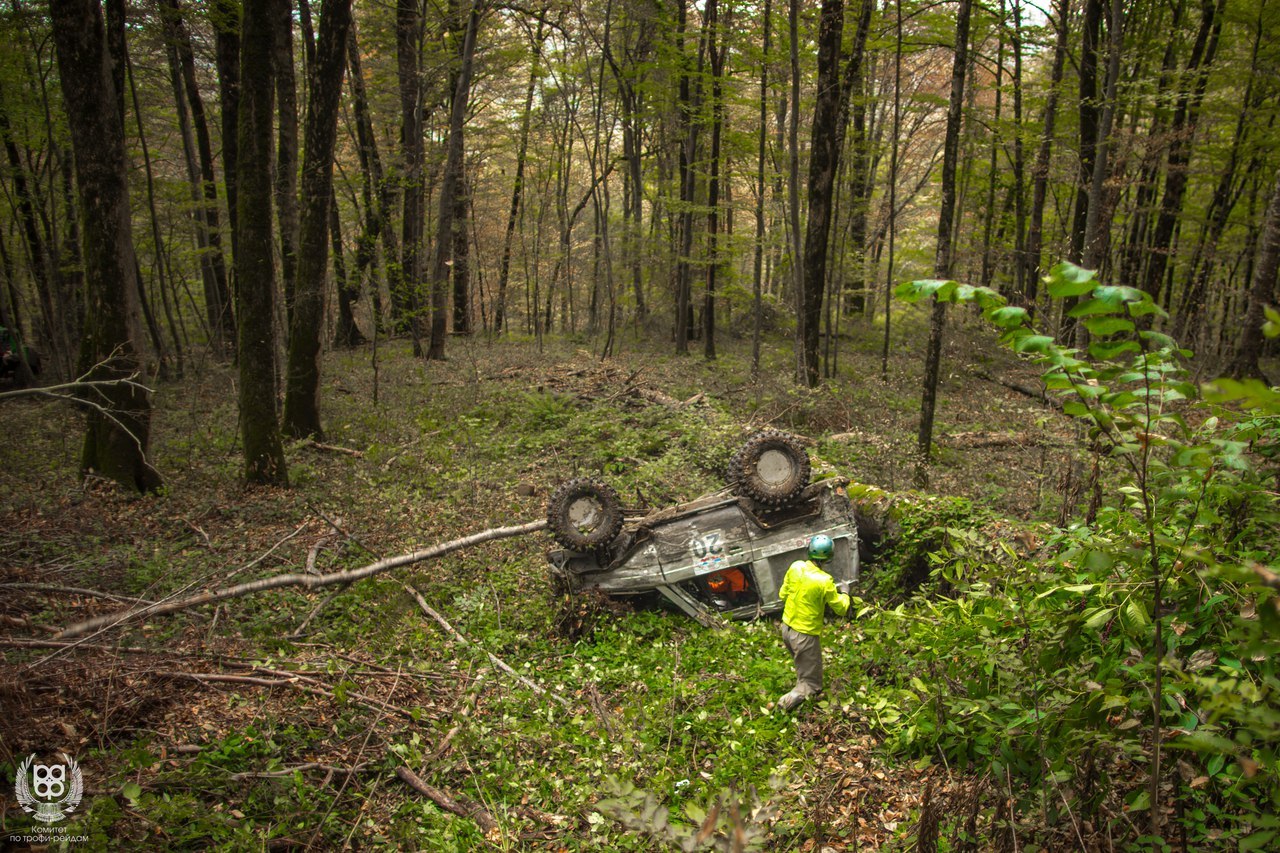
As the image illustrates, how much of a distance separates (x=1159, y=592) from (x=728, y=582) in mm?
5606

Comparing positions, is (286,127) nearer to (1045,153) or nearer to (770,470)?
(770,470)

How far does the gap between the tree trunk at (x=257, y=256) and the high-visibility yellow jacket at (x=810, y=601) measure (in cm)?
711

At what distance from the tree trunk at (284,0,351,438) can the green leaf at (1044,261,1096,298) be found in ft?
35.4

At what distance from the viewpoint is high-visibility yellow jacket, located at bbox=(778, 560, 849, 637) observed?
6020 millimetres

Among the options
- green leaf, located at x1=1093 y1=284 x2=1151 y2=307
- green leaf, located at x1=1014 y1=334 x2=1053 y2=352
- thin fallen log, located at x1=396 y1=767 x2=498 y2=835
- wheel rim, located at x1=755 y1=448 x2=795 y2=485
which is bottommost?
thin fallen log, located at x1=396 y1=767 x2=498 y2=835

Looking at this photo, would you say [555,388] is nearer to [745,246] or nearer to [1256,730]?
[745,246]

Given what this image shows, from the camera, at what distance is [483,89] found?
76.6ft

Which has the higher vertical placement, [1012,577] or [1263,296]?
[1263,296]

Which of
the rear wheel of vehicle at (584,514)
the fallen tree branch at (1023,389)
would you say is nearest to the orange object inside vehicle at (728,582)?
the rear wheel of vehicle at (584,514)

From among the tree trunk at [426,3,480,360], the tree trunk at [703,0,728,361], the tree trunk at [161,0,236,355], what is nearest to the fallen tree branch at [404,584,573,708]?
the tree trunk at [426,3,480,360]

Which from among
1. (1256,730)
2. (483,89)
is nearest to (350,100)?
(483,89)

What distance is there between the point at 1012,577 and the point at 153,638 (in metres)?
6.62

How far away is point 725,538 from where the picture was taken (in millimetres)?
7484

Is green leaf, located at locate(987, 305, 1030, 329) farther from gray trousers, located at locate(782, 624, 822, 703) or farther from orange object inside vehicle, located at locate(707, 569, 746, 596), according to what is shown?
orange object inside vehicle, located at locate(707, 569, 746, 596)
